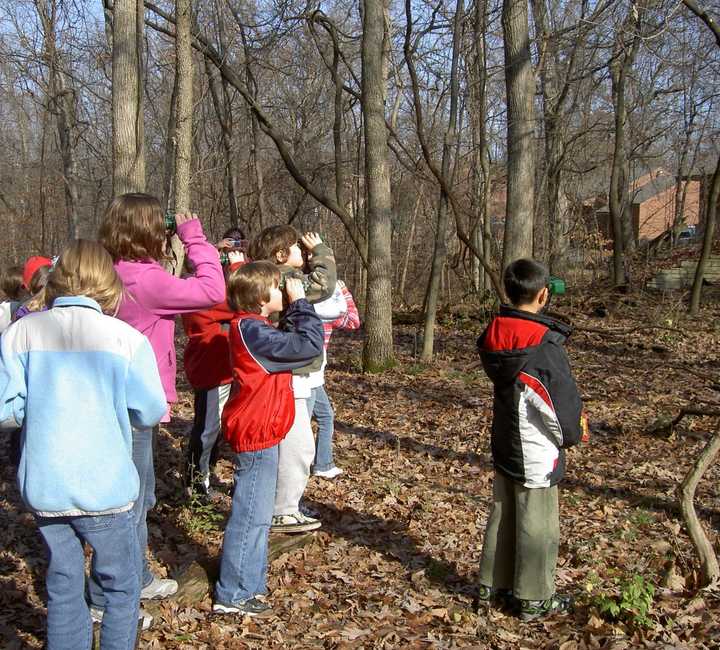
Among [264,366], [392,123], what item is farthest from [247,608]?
[392,123]

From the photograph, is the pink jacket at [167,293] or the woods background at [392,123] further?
the woods background at [392,123]

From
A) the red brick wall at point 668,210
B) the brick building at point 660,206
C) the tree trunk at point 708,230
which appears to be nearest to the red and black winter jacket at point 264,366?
the tree trunk at point 708,230

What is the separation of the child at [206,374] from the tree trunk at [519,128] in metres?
5.12

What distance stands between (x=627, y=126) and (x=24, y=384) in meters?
19.6

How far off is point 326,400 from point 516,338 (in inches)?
96.6

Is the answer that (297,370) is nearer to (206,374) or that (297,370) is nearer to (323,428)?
(206,374)

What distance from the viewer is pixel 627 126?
63.2ft

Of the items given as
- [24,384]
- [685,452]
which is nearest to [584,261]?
[685,452]

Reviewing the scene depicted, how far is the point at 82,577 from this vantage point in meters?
2.75

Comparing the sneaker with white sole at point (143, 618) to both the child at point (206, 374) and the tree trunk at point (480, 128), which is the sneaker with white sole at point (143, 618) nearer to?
the child at point (206, 374)

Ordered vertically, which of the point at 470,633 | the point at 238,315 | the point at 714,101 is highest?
the point at 714,101

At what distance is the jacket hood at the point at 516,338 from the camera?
3352mm

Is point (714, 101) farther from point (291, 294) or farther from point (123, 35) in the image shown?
point (291, 294)

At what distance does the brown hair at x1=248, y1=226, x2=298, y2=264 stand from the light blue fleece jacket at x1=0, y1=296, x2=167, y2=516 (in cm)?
182
